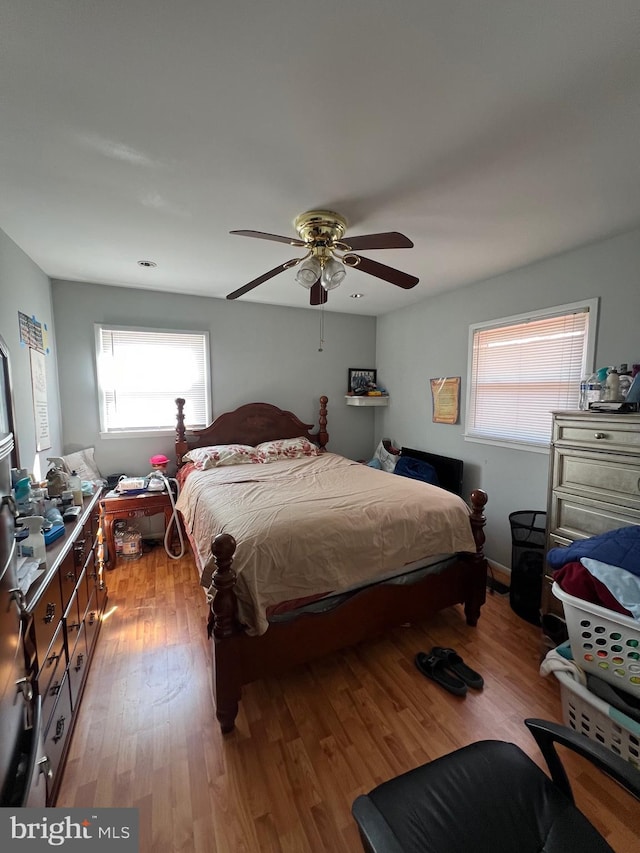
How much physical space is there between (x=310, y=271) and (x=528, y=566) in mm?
2402

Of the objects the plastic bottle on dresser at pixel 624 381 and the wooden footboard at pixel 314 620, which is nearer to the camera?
the wooden footboard at pixel 314 620

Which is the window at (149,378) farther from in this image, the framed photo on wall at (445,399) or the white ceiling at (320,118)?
the framed photo on wall at (445,399)

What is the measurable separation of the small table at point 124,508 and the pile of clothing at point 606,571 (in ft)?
9.66

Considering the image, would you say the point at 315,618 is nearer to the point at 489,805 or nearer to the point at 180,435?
the point at 489,805

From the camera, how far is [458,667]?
1900 millimetres

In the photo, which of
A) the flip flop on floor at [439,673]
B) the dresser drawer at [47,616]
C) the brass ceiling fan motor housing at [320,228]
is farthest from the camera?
the brass ceiling fan motor housing at [320,228]

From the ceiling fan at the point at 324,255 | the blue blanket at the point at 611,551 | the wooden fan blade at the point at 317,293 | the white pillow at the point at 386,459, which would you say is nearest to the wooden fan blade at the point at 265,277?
the ceiling fan at the point at 324,255

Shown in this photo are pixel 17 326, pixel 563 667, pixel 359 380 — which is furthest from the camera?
pixel 359 380

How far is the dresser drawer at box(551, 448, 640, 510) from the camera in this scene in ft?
5.89

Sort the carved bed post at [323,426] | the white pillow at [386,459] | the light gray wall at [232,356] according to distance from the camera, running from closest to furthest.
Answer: the light gray wall at [232,356] → the white pillow at [386,459] → the carved bed post at [323,426]

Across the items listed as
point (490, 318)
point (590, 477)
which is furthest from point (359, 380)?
point (590, 477)

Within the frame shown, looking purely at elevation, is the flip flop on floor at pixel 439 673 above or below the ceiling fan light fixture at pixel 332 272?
below

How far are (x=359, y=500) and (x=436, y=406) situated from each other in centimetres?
183

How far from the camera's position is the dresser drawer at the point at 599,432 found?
179 cm
